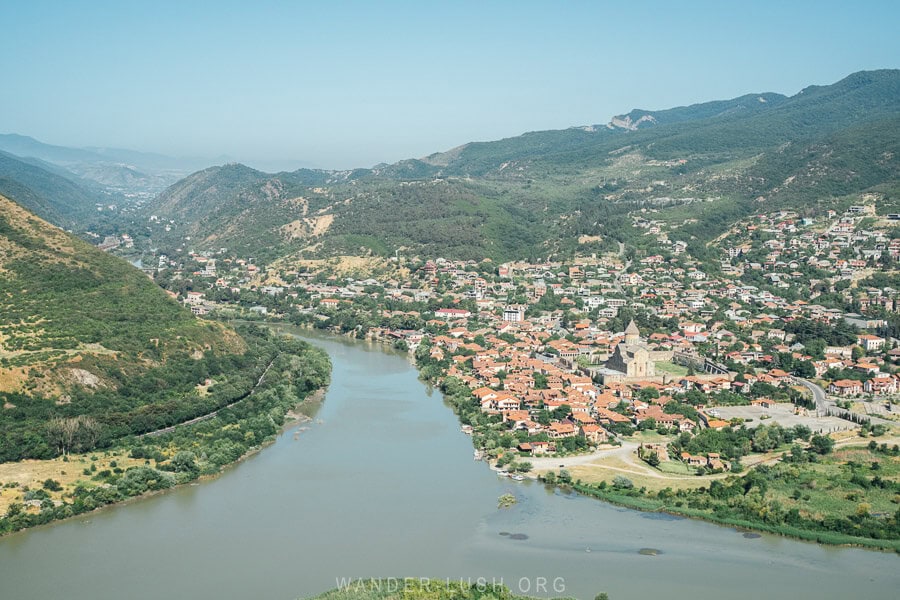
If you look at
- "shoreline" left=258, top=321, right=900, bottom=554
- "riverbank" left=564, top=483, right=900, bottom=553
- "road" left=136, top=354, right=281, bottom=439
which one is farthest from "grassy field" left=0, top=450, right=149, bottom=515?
"riverbank" left=564, top=483, right=900, bottom=553

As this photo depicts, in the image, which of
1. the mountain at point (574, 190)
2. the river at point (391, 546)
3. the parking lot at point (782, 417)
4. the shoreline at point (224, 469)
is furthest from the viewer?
the mountain at point (574, 190)

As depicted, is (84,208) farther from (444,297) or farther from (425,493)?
(425,493)

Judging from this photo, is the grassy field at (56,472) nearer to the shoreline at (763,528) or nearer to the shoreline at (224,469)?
the shoreline at (224,469)

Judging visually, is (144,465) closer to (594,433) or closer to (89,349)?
(89,349)

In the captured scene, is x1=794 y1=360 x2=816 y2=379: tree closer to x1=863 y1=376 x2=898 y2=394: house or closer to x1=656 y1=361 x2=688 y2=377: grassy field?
x1=863 y1=376 x2=898 y2=394: house

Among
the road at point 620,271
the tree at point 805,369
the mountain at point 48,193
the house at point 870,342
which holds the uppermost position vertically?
the mountain at point 48,193

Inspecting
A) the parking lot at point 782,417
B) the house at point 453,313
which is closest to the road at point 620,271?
the house at point 453,313
